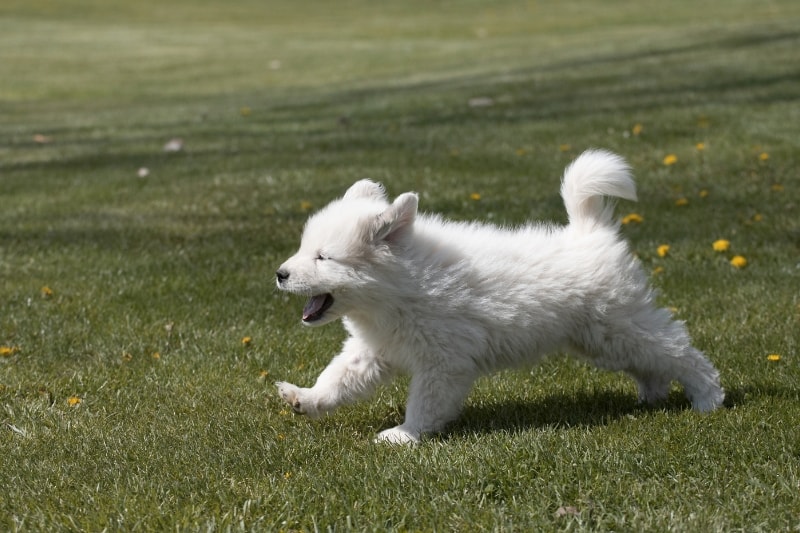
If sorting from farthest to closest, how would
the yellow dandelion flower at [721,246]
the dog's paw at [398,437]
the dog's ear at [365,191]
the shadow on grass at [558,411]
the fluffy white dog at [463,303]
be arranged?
1. the yellow dandelion flower at [721,246]
2. the dog's ear at [365,191]
3. the shadow on grass at [558,411]
4. the fluffy white dog at [463,303]
5. the dog's paw at [398,437]

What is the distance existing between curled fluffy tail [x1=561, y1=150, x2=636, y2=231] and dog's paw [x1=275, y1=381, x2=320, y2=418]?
1488 millimetres

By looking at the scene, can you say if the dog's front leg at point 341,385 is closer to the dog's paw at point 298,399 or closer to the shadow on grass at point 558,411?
the dog's paw at point 298,399

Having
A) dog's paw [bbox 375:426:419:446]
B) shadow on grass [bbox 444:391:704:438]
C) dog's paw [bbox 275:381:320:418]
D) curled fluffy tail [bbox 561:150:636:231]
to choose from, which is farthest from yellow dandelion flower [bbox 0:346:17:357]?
curled fluffy tail [bbox 561:150:636:231]

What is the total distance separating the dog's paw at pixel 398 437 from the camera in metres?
4.10

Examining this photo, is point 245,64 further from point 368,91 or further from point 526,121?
point 526,121

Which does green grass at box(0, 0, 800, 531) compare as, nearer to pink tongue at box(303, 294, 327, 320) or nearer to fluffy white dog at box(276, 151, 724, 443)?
fluffy white dog at box(276, 151, 724, 443)

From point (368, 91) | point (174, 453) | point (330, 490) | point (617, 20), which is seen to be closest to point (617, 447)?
point (330, 490)

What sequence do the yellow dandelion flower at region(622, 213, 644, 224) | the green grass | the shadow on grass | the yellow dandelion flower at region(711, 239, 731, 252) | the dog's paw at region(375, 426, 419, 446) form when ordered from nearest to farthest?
1. the green grass
2. the dog's paw at region(375, 426, 419, 446)
3. the shadow on grass
4. the yellow dandelion flower at region(711, 239, 731, 252)
5. the yellow dandelion flower at region(622, 213, 644, 224)

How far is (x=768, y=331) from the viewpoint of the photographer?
5.47 m

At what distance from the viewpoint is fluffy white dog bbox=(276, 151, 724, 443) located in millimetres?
4207

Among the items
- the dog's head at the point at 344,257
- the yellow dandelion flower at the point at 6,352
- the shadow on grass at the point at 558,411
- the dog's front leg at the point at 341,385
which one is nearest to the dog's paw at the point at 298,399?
the dog's front leg at the point at 341,385

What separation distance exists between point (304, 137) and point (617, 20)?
81.0 feet

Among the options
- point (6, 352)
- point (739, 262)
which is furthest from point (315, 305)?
point (739, 262)

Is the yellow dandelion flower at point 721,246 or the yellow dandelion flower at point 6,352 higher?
the yellow dandelion flower at point 721,246
